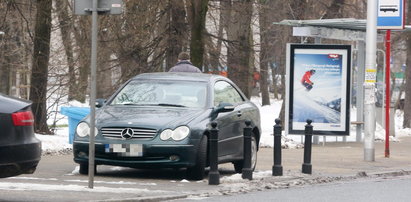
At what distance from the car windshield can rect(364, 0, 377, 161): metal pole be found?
398 centimetres

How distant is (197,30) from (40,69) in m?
3.98

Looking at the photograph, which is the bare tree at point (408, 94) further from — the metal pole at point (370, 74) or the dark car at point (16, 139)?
the dark car at point (16, 139)

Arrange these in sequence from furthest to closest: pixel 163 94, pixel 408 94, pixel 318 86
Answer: pixel 408 94 → pixel 318 86 → pixel 163 94

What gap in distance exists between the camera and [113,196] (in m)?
11.4

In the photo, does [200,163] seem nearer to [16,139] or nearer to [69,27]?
[16,139]

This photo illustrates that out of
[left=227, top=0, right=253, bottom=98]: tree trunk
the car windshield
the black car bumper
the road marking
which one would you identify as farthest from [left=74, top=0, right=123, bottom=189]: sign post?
[left=227, top=0, right=253, bottom=98]: tree trunk

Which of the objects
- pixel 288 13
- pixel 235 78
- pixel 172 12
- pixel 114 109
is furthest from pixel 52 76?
pixel 114 109

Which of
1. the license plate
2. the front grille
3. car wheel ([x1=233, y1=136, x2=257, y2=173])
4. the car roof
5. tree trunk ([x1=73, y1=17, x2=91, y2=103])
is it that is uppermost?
tree trunk ([x1=73, y1=17, x2=91, y2=103])

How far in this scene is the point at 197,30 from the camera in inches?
931

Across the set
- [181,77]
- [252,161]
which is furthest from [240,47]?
[252,161]

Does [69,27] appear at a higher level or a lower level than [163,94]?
higher

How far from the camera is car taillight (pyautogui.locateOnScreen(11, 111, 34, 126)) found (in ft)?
34.7

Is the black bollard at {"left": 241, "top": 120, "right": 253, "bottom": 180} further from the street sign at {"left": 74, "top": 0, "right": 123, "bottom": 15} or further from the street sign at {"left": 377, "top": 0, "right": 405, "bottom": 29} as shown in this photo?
the street sign at {"left": 377, "top": 0, "right": 405, "bottom": 29}

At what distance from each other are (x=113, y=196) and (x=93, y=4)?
2388 millimetres
